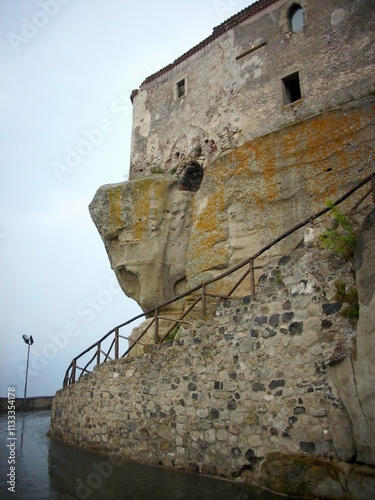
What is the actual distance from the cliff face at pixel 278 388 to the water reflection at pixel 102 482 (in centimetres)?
27

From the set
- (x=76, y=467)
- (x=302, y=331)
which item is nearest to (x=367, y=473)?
(x=302, y=331)

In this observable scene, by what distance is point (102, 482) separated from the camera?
6055 millimetres

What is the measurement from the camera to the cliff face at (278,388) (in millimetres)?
4531

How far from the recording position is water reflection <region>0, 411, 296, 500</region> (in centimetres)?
517

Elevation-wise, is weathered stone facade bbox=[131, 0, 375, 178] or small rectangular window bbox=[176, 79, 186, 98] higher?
small rectangular window bbox=[176, 79, 186, 98]

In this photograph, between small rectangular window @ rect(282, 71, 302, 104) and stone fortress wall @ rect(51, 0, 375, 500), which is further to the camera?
small rectangular window @ rect(282, 71, 302, 104)

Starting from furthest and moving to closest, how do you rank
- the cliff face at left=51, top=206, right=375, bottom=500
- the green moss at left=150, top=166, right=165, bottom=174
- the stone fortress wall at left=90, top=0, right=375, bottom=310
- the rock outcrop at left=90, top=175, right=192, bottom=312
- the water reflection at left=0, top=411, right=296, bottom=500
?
the green moss at left=150, top=166, right=165, bottom=174 → the rock outcrop at left=90, top=175, right=192, bottom=312 → the stone fortress wall at left=90, top=0, right=375, bottom=310 → the water reflection at left=0, top=411, right=296, bottom=500 → the cliff face at left=51, top=206, right=375, bottom=500

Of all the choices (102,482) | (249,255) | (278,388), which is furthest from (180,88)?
(102,482)

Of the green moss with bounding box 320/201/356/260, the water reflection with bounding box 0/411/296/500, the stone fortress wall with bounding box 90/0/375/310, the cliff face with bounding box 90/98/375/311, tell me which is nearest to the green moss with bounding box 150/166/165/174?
the stone fortress wall with bounding box 90/0/375/310

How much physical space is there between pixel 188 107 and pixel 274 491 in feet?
35.0

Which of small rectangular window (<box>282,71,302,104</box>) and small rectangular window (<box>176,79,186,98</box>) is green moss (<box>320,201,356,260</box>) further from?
small rectangular window (<box>176,79,186,98</box>)

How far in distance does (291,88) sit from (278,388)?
8182 mm

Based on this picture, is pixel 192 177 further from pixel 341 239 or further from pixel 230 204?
pixel 341 239

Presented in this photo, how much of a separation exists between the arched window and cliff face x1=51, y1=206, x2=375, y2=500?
303 inches
